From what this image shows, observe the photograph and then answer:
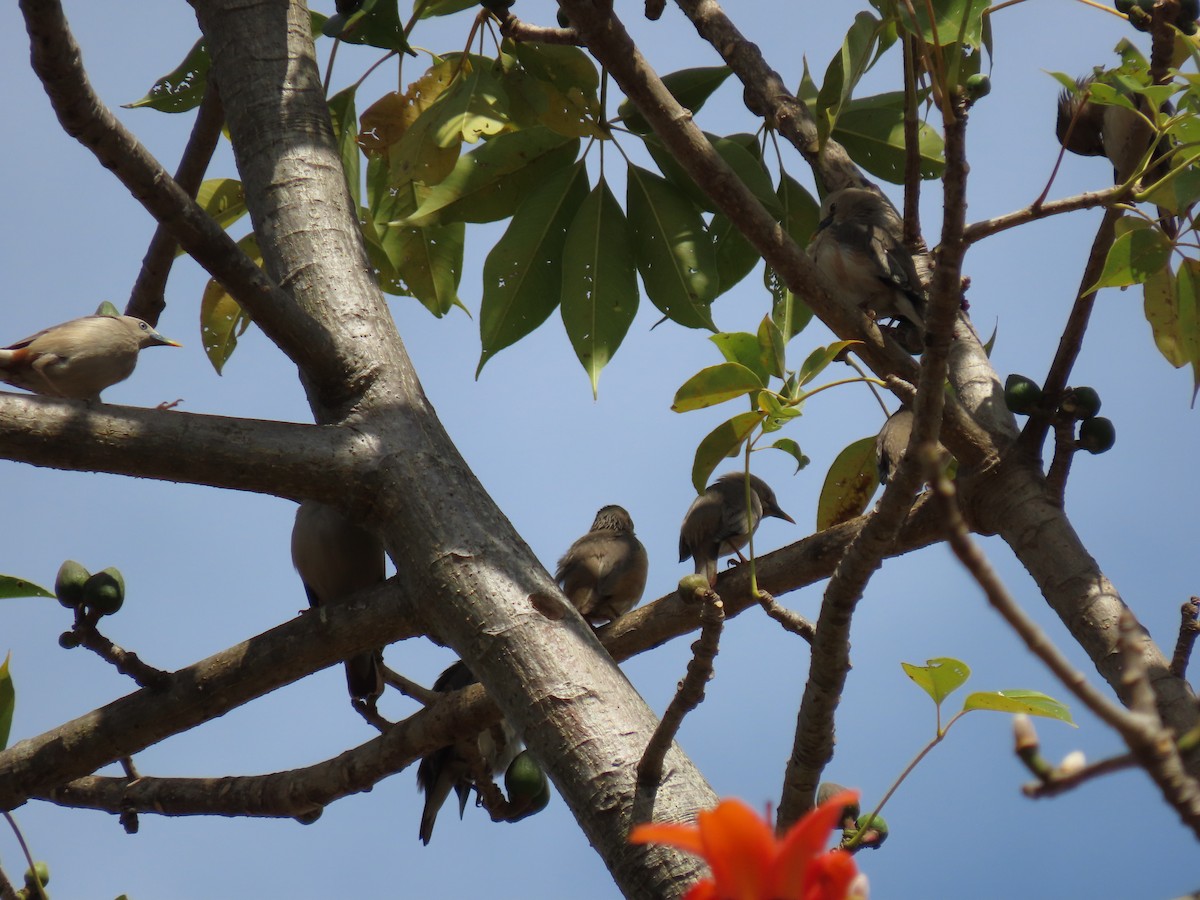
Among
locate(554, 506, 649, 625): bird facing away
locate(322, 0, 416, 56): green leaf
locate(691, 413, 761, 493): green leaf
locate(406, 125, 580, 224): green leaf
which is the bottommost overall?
locate(691, 413, 761, 493): green leaf

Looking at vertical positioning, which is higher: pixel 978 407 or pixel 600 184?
pixel 600 184

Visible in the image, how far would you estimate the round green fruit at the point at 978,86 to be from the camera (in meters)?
3.55

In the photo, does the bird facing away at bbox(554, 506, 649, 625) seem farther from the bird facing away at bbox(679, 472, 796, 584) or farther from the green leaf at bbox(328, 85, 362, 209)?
the green leaf at bbox(328, 85, 362, 209)

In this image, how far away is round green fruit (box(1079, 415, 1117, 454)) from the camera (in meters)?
3.09

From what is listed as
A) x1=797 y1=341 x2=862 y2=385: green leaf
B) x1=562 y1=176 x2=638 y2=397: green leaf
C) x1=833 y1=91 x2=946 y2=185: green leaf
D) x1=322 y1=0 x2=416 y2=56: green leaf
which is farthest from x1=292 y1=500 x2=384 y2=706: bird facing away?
x1=833 y1=91 x2=946 y2=185: green leaf

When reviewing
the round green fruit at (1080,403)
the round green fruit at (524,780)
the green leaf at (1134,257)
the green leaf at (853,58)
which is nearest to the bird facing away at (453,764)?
the round green fruit at (524,780)

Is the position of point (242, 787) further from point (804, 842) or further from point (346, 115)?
point (804, 842)

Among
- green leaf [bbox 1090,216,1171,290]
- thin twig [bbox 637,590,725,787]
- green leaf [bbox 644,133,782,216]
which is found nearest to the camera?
thin twig [bbox 637,590,725,787]

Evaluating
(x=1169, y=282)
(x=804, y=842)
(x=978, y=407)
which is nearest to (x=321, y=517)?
(x=978, y=407)

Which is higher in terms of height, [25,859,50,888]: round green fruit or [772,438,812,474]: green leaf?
[772,438,812,474]: green leaf

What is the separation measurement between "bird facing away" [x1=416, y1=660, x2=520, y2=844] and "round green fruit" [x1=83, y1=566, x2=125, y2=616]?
1.65 metres

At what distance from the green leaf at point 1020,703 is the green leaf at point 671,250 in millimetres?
1884

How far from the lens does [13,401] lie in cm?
250

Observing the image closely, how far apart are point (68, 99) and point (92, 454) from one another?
816mm
